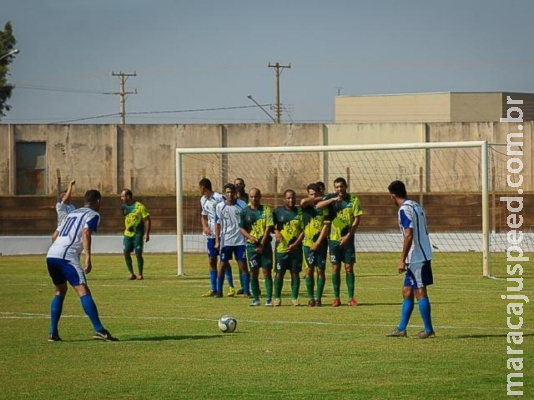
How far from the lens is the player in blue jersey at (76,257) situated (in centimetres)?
1656

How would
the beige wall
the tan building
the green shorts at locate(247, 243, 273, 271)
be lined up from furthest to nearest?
the beige wall < the tan building < the green shorts at locate(247, 243, 273, 271)

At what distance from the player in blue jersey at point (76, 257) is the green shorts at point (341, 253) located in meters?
6.72

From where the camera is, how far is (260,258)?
76.8 feet

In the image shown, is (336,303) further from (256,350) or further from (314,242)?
(256,350)

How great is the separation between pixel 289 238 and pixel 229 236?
8.96 ft

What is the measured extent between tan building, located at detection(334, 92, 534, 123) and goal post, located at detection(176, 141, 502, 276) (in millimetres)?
23242

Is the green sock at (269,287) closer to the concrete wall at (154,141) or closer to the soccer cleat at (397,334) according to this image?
the soccer cleat at (397,334)

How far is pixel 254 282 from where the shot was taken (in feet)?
76.5

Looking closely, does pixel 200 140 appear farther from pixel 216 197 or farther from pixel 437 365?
pixel 437 365

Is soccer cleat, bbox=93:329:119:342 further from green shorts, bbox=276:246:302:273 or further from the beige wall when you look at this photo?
the beige wall

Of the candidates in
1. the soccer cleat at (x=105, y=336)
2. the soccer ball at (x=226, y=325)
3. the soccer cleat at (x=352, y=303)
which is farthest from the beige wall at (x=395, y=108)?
the soccer cleat at (x=105, y=336)

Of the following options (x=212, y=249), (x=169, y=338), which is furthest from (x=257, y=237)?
(x=169, y=338)

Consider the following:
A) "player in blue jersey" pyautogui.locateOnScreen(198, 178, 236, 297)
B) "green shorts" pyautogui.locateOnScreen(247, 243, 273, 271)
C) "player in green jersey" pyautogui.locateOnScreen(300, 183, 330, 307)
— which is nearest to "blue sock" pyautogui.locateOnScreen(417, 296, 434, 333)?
"player in green jersey" pyautogui.locateOnScreen(300, 183, 330, 307)

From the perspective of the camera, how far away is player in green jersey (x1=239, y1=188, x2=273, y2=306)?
23.0 m
